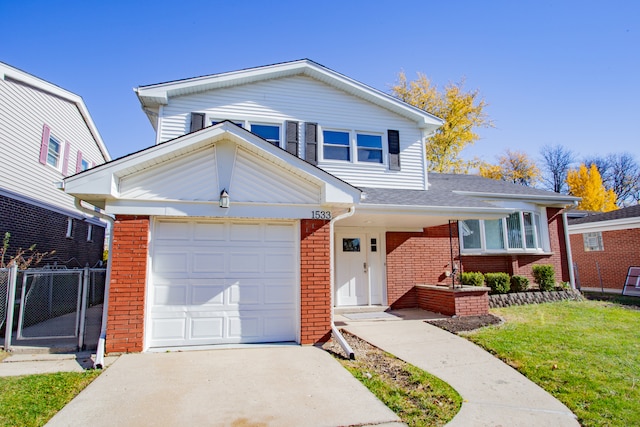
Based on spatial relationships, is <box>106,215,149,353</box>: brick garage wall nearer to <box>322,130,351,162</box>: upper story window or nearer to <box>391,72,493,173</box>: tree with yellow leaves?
<box>322,130,351,162</box>: upper story window

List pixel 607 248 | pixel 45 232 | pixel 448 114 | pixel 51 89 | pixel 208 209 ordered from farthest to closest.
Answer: pixel 448 114 → pixel 607 248 → pixel 51 89 → pixel 45 232 → pixel 208 209

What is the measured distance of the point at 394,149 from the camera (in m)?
11.4

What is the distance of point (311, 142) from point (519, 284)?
7.99 meters

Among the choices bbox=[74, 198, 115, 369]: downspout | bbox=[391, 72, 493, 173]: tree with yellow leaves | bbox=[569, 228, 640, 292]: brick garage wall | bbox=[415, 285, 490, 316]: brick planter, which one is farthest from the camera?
bbox=[391, 72, 493, 173]: tree with yellow leaves

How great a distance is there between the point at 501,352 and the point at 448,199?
4.90m

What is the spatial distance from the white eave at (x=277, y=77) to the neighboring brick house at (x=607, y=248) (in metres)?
10.7

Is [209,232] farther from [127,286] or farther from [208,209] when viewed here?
[127,286]

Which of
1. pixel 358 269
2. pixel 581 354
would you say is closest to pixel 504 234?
pixel 358 269

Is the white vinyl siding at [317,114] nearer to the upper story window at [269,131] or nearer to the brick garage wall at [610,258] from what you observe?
the upper story window at [269,131]

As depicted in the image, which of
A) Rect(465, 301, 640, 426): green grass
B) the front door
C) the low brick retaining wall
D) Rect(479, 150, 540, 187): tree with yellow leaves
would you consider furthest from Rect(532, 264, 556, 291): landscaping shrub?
Rect(479, 150, 540, 187): tree with yellow leaves

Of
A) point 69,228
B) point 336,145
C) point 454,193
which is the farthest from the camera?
point 69,228

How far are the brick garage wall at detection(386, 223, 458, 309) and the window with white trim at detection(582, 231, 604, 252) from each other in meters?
10.4

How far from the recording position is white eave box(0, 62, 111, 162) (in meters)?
10.3

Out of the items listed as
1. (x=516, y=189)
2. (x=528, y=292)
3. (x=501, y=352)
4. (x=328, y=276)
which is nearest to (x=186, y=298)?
(x=328, y=276)
